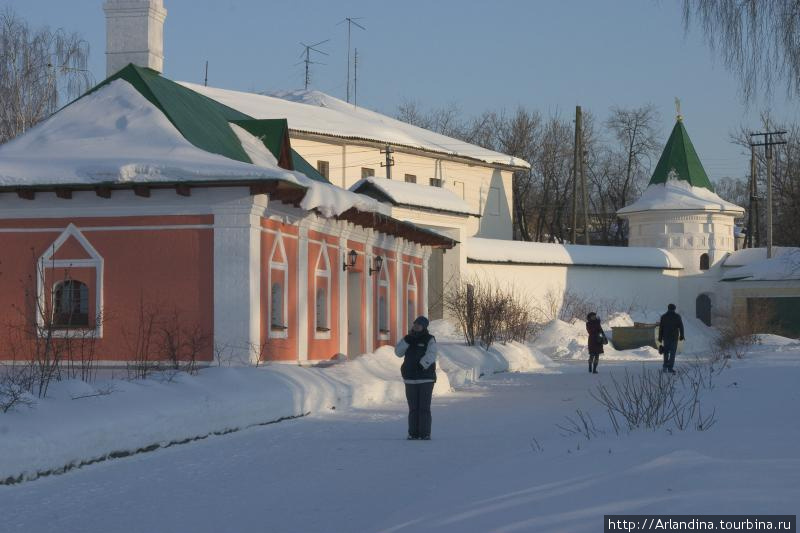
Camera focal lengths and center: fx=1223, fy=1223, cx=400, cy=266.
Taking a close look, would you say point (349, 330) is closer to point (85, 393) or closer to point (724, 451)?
point (85, 393)

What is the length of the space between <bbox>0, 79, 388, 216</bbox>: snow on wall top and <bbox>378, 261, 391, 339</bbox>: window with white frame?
605 centimetres

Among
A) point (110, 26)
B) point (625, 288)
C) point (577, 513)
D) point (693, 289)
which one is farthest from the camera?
point (693, 289)

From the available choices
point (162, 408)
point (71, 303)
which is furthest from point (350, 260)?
point (162, 408)

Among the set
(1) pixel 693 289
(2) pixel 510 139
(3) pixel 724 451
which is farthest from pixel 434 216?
(3) pixel 724 451

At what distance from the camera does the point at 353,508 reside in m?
9.01

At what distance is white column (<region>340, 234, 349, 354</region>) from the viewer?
25.8 metres

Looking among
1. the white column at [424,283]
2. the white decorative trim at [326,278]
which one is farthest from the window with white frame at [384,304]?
the white decorative trim at [326,278]

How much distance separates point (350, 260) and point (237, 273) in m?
5.98

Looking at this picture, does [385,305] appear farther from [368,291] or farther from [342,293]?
[342,293]

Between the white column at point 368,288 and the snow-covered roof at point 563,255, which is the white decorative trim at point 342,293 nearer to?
the white column at point 368,288

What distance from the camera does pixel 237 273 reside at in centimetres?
2014

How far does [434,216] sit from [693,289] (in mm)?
17438

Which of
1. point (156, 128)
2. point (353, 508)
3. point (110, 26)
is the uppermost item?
point (110, 26)

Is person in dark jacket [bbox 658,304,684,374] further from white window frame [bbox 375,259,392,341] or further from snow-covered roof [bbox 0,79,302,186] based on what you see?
snow-covered roof [bbox 0,79,302,186]
